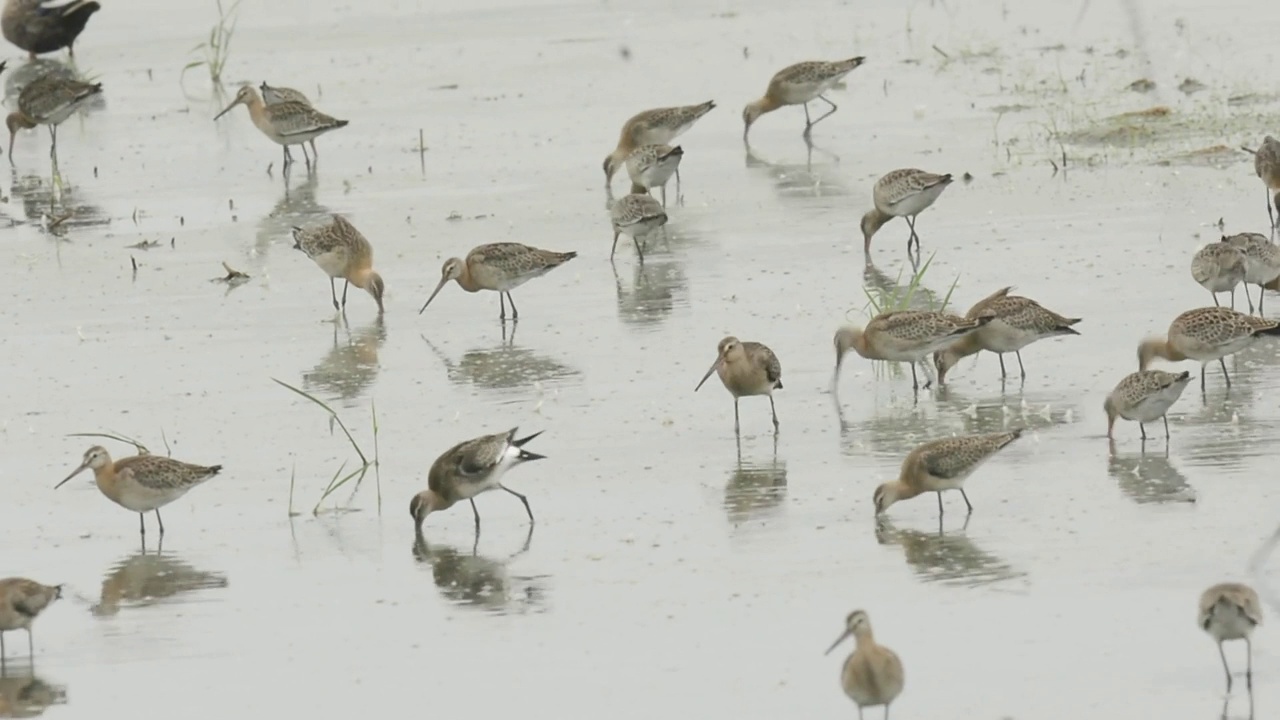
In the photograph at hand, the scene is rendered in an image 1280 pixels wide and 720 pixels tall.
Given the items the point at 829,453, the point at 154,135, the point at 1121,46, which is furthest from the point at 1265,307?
the point at 154,135

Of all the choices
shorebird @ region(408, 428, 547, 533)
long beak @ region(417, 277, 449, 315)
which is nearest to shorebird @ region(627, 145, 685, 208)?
long beak @ region(417, 277, 449, 315)

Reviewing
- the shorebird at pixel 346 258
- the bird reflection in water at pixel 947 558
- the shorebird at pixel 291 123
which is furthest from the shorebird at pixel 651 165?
the bird reflection in water at pixel 947 558

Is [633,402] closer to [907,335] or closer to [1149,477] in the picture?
[907,335]

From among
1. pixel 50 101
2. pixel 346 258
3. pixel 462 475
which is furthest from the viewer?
pixel 50 101

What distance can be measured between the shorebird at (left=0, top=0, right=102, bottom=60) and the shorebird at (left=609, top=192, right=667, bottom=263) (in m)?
11.6

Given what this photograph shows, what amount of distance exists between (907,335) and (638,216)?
158 inches

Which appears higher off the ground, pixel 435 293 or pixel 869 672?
pixel 435 293

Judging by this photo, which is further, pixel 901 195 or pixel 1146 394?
pixel 901 195

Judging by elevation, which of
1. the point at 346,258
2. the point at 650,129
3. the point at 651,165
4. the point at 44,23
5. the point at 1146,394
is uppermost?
the point at 44,23

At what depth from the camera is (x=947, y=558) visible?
9.84 meters

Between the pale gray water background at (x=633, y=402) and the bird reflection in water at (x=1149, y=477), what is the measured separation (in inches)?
1.1

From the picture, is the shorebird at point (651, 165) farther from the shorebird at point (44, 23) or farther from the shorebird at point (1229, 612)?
the shorebird at point (44, 23)

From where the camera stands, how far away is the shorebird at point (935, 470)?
10.3 metres

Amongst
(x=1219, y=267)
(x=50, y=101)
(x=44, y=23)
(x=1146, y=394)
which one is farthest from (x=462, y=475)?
(x=44, y=23)
